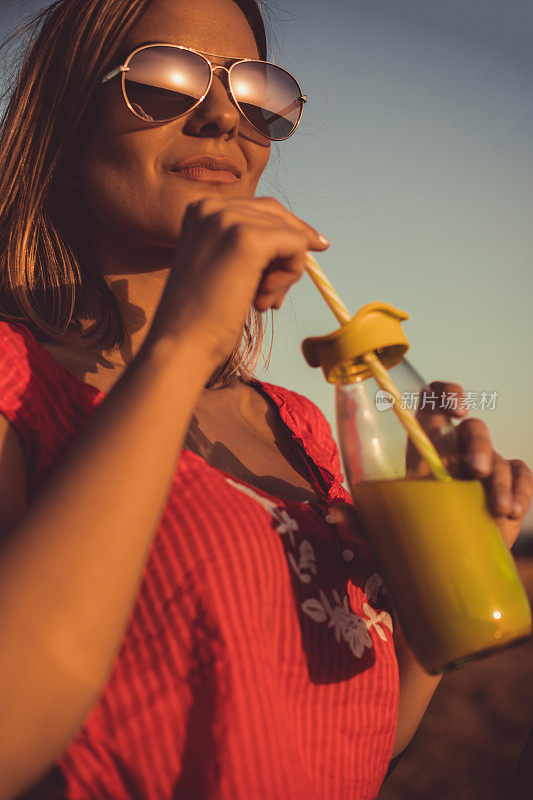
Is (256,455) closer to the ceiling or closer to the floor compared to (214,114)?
closer to the floor

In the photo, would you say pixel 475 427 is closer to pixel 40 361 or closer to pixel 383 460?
pixel 383 460

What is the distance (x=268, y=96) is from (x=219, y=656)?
129cm

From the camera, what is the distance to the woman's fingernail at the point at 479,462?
103 centimetres

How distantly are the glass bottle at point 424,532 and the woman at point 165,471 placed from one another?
0.08 meters

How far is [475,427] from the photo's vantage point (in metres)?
1.12

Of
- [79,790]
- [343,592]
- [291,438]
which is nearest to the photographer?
[79,790]

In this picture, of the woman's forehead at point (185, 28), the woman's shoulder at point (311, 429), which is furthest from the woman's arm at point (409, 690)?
the woman's forehead at point (185, 28)

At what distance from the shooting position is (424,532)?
3.19ft

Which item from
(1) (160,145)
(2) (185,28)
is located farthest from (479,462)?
(2) (185,28)

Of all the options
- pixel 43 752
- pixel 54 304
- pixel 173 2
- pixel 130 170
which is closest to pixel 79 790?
pixel 43 752

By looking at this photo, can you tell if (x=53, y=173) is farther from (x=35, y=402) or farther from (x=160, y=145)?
(x=35, y=402)

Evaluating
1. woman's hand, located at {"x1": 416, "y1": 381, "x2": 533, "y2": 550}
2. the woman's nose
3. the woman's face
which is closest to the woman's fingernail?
woman's hand, located at {"x1": 416, "y1": 381, "x2": 533, "y2": 550}

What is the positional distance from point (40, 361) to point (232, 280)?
0.45 m

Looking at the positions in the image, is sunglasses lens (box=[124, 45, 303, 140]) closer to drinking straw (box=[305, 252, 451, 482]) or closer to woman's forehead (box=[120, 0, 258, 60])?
woman's forehead (box=[120, 0, 258, 60])
